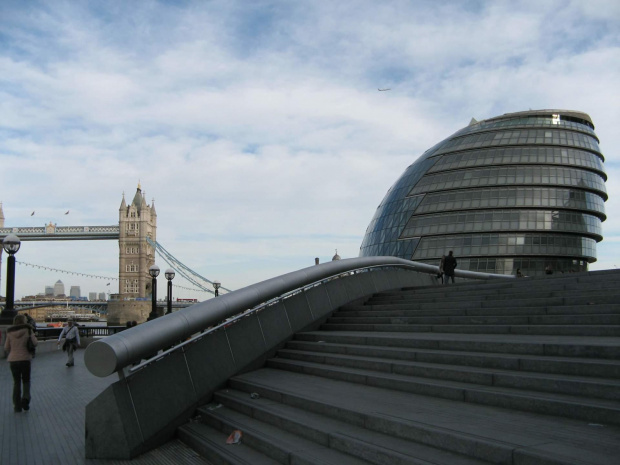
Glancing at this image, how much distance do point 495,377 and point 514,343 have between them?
0.89m

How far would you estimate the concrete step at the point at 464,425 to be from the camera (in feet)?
11.1

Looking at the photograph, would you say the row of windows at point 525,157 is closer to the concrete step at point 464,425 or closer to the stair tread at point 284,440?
the concrete step at point 464,425

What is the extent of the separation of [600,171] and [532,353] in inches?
1964

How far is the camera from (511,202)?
45.1m

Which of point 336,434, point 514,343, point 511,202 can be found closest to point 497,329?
point 514,343

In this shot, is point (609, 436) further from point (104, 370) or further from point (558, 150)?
point (558, 150)

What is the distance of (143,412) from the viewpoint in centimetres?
571

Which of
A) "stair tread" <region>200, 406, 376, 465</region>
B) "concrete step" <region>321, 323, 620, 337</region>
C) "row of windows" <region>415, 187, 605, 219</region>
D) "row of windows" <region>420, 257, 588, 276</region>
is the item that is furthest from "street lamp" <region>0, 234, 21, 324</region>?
"row of windows" <region>415, 187, 605, 219</region>

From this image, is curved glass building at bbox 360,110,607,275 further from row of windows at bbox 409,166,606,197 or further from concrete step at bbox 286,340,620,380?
concrete step at bbox 286,340,620,380

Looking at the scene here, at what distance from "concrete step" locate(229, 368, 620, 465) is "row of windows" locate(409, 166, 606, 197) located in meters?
43.0

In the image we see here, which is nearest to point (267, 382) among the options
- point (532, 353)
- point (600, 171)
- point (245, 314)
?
point (245, 314)

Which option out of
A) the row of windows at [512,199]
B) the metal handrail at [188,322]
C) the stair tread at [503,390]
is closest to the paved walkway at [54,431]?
Answer: the metal handrail at [188,322]

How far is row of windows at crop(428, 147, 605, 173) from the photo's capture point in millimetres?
46625

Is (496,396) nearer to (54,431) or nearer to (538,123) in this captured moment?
(54,431)
